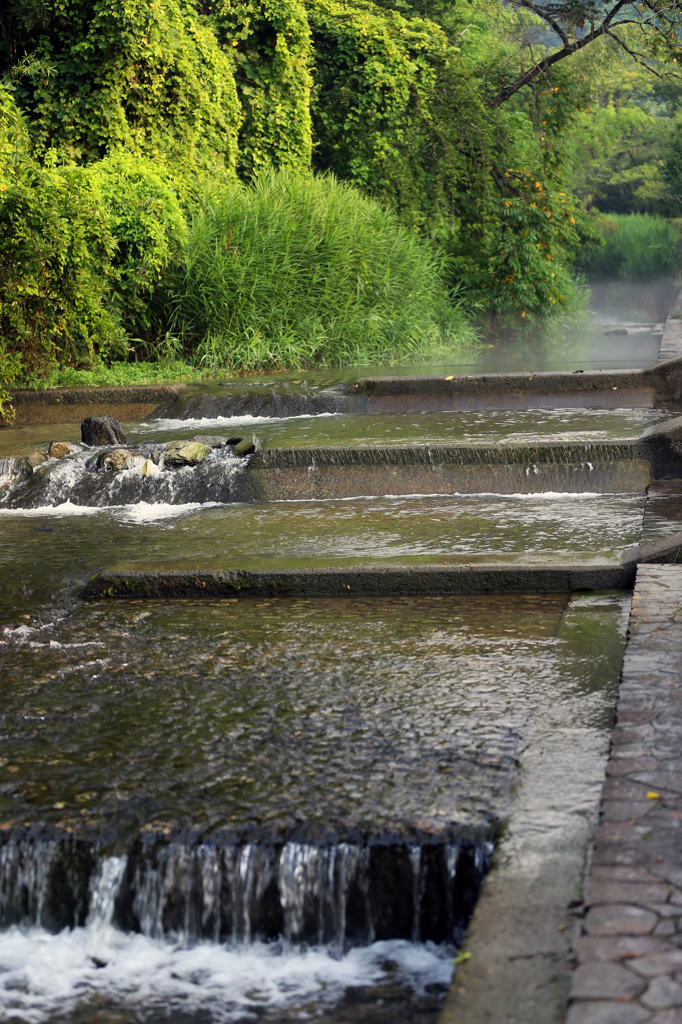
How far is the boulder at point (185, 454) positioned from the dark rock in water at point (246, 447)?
8.2 inches

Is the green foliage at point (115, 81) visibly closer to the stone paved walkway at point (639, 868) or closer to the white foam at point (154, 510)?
the white foam at point (154, 510)

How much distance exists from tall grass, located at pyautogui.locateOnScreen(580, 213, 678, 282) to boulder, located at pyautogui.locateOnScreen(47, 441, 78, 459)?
25.3m

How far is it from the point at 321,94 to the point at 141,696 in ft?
45.5

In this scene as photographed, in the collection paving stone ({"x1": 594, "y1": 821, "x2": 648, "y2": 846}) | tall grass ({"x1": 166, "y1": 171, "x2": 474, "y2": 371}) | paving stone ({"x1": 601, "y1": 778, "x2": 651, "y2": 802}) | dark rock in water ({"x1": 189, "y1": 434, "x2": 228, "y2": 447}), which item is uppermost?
tall grass ({"x1": 166, "y1": 171, "x2": 474, "y2": 371})

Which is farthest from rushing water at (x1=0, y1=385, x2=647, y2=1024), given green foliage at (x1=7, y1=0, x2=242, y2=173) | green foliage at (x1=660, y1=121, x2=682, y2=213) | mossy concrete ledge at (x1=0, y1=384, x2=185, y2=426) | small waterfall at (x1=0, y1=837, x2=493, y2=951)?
green foliage at (x1=660, y1=121, x2=682, y2=213)

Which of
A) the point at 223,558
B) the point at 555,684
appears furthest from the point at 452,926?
the point at 223,558

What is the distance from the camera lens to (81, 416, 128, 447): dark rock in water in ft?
23.1

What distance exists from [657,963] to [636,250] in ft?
102

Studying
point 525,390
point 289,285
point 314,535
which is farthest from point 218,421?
point 314,535

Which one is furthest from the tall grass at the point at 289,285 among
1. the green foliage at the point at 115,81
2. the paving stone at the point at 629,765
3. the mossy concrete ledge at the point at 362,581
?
the paving stone at the point at 629,765

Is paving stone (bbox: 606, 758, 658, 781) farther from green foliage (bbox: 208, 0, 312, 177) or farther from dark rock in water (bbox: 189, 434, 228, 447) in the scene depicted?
green foliage (bbox: 208, 0, 312, 177)

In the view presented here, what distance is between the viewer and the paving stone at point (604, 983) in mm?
1579

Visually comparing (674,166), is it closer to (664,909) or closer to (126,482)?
(126,482)

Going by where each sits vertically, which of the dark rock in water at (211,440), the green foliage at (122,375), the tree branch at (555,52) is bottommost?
the dark rock in water at (211,440)
